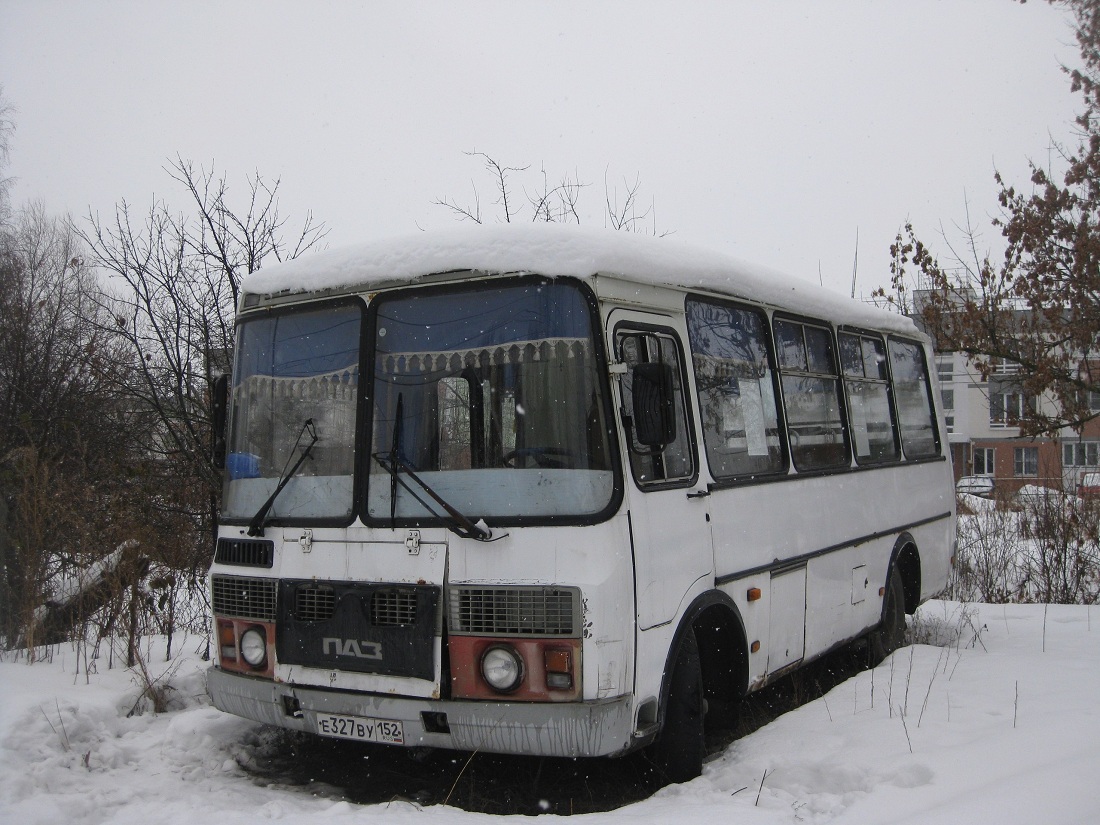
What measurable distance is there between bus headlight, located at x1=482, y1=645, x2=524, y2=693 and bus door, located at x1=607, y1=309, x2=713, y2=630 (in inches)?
24.2

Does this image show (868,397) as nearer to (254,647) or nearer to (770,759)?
(770,759)

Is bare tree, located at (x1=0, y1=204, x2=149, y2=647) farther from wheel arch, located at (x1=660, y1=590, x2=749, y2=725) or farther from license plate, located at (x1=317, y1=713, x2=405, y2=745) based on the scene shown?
wheel arch, located at (x1=660, y1=590, x2=749, y2=725)

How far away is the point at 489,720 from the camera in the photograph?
14.1 ft

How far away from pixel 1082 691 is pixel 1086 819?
2.60m

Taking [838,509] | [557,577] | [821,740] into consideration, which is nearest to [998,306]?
[838,509]

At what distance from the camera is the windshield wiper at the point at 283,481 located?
16.3 feet

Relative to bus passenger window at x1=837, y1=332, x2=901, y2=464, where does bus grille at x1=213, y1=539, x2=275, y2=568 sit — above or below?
below

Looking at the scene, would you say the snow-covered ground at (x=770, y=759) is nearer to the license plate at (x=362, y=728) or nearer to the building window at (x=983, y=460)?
the license plate at (x=362, y=728)

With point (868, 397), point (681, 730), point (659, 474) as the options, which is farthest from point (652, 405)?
point (868, 397)

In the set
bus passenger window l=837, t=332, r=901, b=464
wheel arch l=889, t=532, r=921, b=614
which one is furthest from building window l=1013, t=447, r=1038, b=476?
bus passenger window l=837, t=332, r=901, b=464

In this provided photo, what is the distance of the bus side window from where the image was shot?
15.0ft

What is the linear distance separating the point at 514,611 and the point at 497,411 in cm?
92

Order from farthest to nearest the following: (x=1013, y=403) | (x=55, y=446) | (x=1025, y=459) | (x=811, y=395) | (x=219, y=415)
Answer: (x=1025, y=459) → (x=1013, y=403) → (x=55, y=446) → (x=811, y=395) → (x=219, y=415)

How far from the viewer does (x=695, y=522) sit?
16.7 ft
